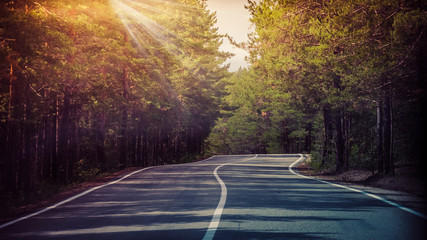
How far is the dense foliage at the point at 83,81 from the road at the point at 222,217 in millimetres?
3745

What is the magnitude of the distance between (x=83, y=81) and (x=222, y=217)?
1454cm

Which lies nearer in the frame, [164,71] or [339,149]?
[339,149]

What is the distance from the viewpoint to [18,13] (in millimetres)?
11547

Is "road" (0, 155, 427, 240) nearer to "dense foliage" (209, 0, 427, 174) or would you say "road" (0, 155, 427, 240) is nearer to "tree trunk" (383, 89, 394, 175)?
"dense foliage" (209, 0, 427, 174)

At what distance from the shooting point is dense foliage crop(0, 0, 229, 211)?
42.6ft

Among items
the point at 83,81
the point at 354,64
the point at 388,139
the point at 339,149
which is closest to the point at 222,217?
the point at 354,64

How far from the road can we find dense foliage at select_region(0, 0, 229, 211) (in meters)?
3.75

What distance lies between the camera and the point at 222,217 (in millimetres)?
7332

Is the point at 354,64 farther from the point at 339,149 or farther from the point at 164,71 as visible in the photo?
the point at 164,71

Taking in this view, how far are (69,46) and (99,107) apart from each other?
8.21 meters

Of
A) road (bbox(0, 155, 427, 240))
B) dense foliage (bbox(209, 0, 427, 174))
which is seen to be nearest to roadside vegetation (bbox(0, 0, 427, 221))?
dense foliage (bbox(209, 0, 427, 174))

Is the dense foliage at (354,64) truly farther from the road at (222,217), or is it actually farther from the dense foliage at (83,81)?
the dense foliage at (83,81)

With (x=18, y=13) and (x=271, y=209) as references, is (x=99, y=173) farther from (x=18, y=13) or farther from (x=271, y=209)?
(x=271, y=209)

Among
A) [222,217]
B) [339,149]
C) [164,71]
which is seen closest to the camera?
[222,217]
